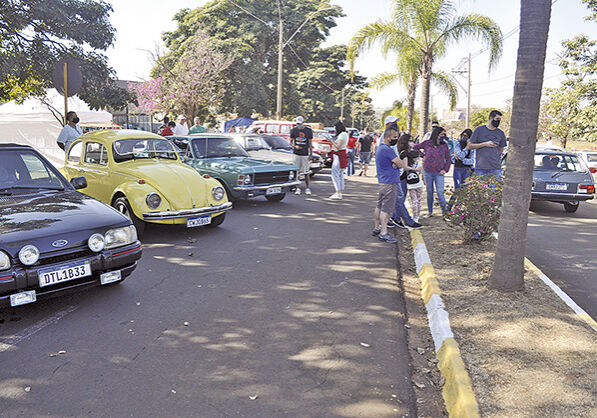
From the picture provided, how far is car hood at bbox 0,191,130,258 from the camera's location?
434cm

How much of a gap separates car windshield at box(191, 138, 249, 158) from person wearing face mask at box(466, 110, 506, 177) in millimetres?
5318

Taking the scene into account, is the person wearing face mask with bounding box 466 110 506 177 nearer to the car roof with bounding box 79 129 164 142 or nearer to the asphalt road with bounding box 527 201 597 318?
the asphalt road with bounding box 527 201 597 318

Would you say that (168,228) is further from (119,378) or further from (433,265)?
(119,378)

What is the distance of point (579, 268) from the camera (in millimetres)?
6945

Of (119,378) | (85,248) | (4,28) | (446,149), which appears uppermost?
(4,28)

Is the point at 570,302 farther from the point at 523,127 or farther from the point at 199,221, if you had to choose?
the point at 199,221

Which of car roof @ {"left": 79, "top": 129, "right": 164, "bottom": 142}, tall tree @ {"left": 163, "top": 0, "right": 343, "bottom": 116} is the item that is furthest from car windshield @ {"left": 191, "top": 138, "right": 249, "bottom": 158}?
tall tree @ {"left": 163, "top": 0, "right": 343, "bottom": 116}

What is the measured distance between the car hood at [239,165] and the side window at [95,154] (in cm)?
250

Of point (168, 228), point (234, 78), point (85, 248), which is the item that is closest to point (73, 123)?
point (168, 228)

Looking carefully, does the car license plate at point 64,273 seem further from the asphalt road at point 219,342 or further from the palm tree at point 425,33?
the palm tree at point 425,33

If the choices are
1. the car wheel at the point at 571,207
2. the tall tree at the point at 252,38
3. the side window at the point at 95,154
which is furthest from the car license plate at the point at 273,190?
the tall tree at the point at 252,38

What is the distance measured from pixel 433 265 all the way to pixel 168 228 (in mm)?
4562

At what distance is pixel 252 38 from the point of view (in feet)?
143

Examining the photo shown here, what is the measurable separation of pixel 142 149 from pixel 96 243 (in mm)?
4318
